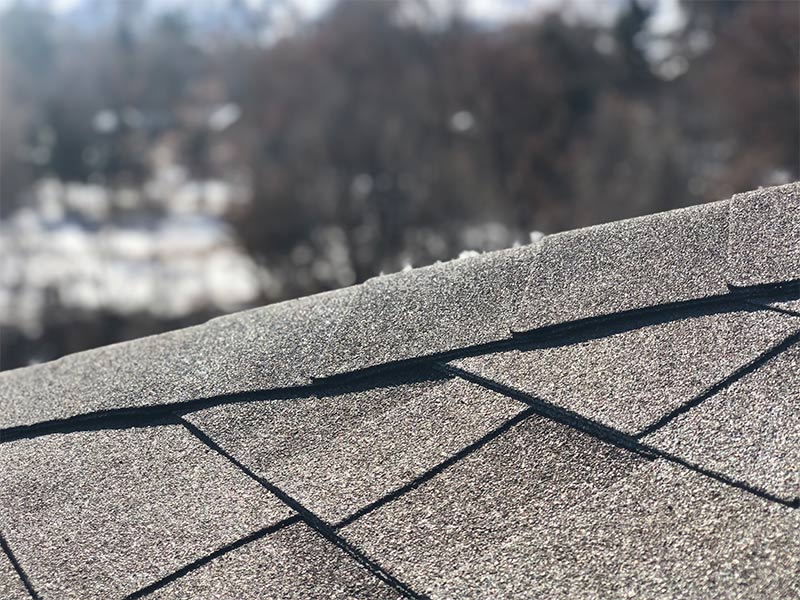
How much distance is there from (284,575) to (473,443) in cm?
41

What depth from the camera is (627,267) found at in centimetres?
205

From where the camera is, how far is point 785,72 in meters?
23.5

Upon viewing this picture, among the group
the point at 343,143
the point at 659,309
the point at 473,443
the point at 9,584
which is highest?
the point at 659,309

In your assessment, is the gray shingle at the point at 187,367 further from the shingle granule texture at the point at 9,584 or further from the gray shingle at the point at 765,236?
the gray shingle at the point at 765,236

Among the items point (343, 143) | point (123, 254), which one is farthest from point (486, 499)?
point (123, 254)

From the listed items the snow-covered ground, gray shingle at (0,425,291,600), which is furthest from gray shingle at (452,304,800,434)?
the snow-covered ground

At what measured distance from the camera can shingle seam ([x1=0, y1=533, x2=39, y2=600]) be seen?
1590 millimetres

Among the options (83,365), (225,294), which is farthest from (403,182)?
(83,365)

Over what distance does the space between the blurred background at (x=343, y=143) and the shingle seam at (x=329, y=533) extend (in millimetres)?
16412

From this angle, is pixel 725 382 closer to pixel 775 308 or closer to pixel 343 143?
pixel 775 308

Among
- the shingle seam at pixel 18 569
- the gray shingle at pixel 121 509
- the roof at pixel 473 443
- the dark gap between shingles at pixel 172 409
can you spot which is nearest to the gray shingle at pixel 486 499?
the roof at pixel 473 443

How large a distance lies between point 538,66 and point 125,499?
27915 millimetres

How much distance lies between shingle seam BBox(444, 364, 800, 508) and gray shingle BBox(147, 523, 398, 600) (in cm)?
45

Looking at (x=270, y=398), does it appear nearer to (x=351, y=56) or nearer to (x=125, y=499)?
(x=125, y=499)
